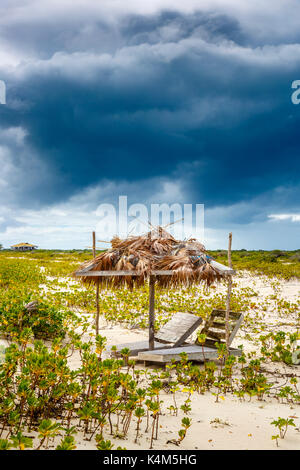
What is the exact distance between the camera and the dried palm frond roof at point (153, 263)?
603 cm

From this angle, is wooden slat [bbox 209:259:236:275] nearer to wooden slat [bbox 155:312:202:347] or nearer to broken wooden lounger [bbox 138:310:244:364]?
broken wooden lounger [bbox 138:310:244:364]

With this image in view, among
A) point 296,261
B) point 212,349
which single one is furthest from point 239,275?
point 212,349

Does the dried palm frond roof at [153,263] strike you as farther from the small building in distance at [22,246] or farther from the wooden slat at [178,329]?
the small building in distance at [22,246]

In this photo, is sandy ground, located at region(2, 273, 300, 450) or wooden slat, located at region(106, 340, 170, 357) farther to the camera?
wooden slat, located at region(106, 340, 170, 357)

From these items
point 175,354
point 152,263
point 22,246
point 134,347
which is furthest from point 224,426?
point 22,246

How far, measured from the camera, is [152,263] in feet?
20.3

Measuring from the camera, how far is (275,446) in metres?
3.60

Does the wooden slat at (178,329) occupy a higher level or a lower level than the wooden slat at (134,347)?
higher

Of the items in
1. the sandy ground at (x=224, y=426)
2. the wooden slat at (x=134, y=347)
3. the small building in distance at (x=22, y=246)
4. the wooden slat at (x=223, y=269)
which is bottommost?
the sandy ground at (x=224, y=426)

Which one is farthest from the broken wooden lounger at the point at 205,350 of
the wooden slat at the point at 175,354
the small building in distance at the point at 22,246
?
the small building in distance at the point at 22,246

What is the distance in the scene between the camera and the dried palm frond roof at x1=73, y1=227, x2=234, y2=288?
6.03 meters

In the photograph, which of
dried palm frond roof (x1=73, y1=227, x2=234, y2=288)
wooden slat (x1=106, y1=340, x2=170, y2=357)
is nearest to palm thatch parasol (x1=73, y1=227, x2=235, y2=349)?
dried palm frond roof (x1=73, y1=227, x2=234, y2=288)

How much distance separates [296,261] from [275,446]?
2466 centimetres
